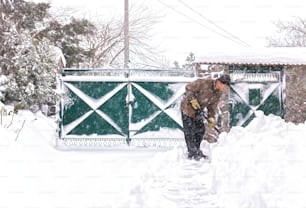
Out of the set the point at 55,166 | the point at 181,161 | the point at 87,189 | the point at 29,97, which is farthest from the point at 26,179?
the point at 29,97

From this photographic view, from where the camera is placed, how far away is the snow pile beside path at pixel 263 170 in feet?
14.3

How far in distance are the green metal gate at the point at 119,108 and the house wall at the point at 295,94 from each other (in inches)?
86.1

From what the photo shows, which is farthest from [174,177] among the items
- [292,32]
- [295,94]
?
[292,32]

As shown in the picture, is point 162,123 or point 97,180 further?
point 162,123

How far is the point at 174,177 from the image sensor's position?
22.7ft

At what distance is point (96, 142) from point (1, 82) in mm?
2683

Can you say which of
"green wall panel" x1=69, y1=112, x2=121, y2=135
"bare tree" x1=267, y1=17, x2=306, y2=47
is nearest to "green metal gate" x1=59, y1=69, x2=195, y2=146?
"green wall panel" x1=69, y1=112, x2=121, y2=135

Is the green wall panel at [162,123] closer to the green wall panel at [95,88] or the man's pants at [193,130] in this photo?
the green wall panel at [95,88]

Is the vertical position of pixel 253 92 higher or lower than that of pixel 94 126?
higher

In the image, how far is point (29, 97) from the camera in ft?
37.8

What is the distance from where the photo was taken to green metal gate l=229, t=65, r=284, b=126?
423 inches

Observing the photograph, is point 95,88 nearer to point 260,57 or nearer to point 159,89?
point 159,89

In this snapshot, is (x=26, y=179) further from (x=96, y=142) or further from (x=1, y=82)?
(x=1, y=82)

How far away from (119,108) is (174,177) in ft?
13.4
